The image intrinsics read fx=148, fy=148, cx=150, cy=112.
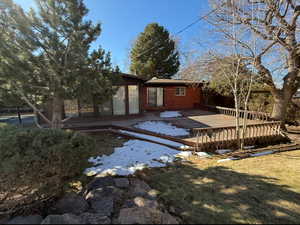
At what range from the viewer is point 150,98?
44.4 feet

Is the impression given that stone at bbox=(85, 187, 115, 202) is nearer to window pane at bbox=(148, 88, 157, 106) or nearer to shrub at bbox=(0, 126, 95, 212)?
shrub at bbox=(0, 126, 95, 212)

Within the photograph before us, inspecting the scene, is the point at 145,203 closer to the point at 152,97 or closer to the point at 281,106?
the point at 281,106

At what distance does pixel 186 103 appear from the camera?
14273 mm

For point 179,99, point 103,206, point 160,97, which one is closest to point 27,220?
point 103,206

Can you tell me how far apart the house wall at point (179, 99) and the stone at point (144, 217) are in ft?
37.2

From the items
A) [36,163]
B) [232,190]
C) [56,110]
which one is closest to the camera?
[36,163]

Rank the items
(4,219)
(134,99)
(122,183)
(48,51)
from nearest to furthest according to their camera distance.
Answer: (4,219)
(122,183)
(48,51)
(134,99)

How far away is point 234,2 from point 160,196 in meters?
7.90

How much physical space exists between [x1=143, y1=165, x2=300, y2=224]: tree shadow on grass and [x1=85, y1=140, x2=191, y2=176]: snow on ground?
539 mm

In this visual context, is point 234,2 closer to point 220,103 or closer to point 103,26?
point 103,26

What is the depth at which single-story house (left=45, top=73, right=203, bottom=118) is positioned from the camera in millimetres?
9594

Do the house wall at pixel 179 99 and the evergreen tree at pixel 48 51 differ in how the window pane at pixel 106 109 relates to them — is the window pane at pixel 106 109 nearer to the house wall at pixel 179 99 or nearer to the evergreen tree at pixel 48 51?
the house wall at pixel 179 99

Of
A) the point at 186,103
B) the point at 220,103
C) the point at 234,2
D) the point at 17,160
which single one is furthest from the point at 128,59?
the point at 17,160

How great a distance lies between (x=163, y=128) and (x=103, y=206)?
554 centimetres
